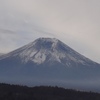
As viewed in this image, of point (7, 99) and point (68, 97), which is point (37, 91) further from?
point (7, 99)

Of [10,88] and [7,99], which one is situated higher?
[10,88]

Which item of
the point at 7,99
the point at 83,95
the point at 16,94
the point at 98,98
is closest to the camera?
the point at 7,99

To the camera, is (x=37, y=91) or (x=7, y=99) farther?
(x=37, y=91)

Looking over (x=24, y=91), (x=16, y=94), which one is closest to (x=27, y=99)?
(x=16, y=94)

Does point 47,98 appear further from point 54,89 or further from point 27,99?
point 54,89

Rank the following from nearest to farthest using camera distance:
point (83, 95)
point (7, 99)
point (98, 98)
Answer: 1. point (7, 99)
2. point (98, 98)
3. point (83, 95)

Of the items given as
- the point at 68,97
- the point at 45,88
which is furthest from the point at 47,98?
the point at 45,88
